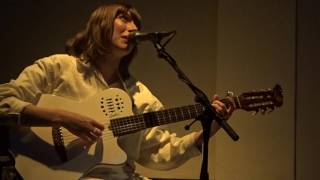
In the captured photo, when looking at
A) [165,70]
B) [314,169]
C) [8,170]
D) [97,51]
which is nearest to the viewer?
[8,170]

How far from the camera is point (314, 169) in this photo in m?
2.80

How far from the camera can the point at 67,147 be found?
199 cm

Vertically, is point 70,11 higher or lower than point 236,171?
higher

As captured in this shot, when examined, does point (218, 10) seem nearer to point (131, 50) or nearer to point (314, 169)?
point (131, 50)

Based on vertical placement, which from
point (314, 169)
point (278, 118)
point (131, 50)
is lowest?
point (314, 169)

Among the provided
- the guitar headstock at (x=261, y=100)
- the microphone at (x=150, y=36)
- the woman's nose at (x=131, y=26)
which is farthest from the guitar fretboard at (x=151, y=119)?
the woman's nose at (x=131, y=26)

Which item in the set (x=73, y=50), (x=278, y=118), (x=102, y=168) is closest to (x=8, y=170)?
(x=102, y=168)

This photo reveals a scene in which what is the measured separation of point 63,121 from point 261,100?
2.89 feet

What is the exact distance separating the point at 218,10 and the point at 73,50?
Result: 104 centimetres

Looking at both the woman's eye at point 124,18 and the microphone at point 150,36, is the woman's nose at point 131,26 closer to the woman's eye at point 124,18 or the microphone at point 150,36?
the woman's eye at point 124,18

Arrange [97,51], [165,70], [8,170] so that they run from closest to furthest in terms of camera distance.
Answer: [8,170] → [97,51] → [165,70]

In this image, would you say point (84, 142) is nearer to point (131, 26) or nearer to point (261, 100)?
point (131, 26)

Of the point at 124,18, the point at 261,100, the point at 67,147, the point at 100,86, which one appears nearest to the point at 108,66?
the point at 100,86

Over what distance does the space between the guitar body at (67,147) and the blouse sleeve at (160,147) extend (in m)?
0.28
